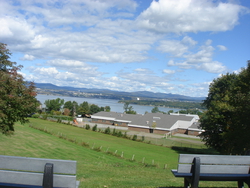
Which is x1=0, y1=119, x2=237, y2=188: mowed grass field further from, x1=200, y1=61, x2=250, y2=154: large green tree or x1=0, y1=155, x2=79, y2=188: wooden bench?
x1=200, y1=61, x2=250, y2=154: large green tree

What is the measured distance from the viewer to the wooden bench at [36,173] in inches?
171

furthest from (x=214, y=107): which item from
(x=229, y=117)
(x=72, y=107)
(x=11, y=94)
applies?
(x=72, y=107)

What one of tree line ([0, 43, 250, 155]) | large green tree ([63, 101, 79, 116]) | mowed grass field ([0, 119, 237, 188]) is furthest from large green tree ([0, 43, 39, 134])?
large green tree ([63, 101, 79, 116])

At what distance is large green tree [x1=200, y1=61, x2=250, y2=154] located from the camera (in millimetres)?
21391

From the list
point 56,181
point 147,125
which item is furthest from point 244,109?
point 147,125

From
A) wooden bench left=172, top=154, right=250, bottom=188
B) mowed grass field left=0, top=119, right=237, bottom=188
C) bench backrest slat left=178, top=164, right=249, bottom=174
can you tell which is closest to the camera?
wooden bench left=172, top=154, right=250, bottom=188

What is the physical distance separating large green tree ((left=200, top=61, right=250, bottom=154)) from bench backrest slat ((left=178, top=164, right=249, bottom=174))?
1596 cm

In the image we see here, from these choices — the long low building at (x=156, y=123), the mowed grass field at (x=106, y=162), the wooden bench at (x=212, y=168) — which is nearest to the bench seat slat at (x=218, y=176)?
the wooden bench at (x=212, y=168)

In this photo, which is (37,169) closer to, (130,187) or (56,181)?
(56,181)

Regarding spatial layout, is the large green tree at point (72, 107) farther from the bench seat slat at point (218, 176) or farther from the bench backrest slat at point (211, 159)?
the bench backrest slat at point (211, 159)

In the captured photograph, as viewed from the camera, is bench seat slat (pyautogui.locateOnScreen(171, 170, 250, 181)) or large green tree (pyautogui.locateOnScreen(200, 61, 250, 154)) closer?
bench seat slat (pyautogui.locateOnScreen(171, 170, 250, 181))

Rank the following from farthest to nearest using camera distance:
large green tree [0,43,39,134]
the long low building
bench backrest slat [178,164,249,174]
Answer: the long low building → large green tree [0,43,39,134] → bench backrest slat [178,164,249,174]

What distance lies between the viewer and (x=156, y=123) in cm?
7150

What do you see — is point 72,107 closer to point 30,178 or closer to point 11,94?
point 11,94
